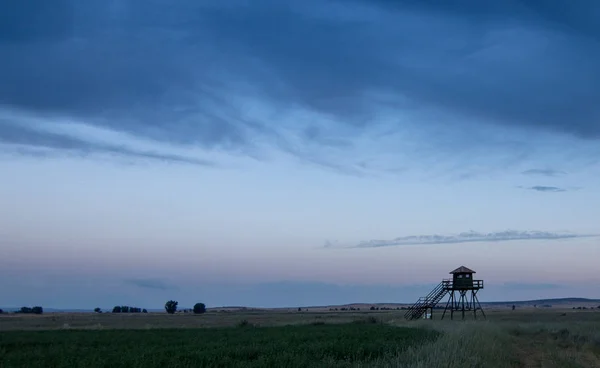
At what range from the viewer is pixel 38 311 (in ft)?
507

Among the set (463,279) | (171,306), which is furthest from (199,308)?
(463,279)

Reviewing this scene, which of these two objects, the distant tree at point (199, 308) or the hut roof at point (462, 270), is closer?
the hut roof at point (462, 270)

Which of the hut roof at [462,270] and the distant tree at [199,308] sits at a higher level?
the hut roof at [462,270]

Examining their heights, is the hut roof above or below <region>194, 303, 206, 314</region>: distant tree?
above

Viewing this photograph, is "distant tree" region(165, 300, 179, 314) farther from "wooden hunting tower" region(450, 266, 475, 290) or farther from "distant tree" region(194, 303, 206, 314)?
"wooden hunting tower" region(450, 266, 475, 290)

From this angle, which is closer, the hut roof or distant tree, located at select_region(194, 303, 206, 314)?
the hut roof

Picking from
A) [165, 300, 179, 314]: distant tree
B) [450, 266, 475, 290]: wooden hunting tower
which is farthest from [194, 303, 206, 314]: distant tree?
[450, 266, 475, 290]: wooden hunting tower

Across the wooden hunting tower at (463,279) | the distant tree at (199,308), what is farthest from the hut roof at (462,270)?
the distant tree at (199,308)

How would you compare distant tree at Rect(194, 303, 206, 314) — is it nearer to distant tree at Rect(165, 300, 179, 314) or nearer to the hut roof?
distant tree at Rect(165, 300, 179, 314)

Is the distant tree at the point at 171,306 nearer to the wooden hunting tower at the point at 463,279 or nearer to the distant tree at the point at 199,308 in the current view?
the distant tree at the point at 199,308

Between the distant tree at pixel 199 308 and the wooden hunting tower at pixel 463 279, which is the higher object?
the wooden hunting tower at pixel 463 279

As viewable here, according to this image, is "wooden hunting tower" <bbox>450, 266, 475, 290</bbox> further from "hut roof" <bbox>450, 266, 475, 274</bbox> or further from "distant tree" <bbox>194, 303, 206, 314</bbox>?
"distant tree" <bbox>194, 303, 206, 314</bbox>

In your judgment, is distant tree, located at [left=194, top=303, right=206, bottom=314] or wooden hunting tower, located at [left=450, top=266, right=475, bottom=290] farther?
distant tree, located at [left=194, top=303, right=206, bottom=314]

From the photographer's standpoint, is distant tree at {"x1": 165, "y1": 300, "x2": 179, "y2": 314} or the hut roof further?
distant tree at {"x1": 165, "y1": 300, "x2": 179, "y2": 314}
